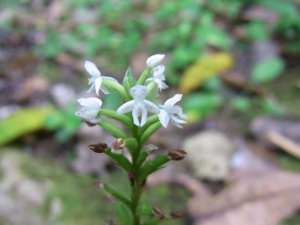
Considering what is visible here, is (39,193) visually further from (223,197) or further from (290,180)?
(290,180)

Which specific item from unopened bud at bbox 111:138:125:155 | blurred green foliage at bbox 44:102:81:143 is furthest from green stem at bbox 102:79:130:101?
blurred green foliage at bbox 44:102:81:143

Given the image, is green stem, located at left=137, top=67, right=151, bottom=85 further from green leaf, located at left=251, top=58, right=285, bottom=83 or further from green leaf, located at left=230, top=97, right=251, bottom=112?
green leaf, located at left=251, top=58, right=285, bottom=83

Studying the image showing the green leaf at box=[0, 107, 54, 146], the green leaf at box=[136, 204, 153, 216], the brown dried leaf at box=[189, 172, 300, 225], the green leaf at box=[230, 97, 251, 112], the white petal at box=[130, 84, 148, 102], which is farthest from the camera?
the green leaf at box=[230, 97, 251, 112]

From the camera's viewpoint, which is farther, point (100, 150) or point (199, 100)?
point (199, 100)

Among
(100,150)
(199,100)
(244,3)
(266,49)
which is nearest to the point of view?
(100,150)

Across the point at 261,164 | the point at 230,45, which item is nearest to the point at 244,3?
the point at 230,45

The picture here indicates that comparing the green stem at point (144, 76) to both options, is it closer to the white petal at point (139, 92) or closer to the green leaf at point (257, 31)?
the white petal at point (139, 92)

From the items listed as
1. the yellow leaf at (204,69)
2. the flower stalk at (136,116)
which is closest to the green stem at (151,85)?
the flower stalk at (136,116)

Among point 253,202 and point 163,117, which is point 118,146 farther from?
point 253,202
